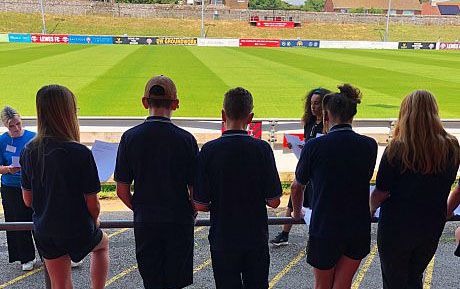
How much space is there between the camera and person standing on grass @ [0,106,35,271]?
439 cm

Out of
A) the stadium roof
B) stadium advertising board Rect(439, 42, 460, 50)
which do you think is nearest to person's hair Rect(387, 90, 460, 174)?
stadium advertising board Rect(439, 42, 460, 50)

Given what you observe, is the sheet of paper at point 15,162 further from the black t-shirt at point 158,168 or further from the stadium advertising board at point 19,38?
the stadium advertising board at point 19,38

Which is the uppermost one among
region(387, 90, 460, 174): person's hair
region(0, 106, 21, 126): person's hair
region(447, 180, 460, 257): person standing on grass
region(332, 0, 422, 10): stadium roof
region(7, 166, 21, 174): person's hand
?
region(332, 0, 422, 10): stadium roof

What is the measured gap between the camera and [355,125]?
11.4 m

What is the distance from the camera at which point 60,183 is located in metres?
2.69

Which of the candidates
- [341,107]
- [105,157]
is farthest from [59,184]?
[341,107]

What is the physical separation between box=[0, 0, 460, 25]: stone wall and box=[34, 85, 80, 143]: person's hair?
74.3 m

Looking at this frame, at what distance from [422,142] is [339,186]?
0.59m

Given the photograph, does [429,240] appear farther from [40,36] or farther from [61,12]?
[61,12]

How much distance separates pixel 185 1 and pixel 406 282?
342 feet

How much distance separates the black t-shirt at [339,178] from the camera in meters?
2.69

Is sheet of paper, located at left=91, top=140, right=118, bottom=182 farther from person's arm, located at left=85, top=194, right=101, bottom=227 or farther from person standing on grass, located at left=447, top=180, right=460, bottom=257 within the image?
person standing on grass, located at left=447, top=180, right=460, bottom=257

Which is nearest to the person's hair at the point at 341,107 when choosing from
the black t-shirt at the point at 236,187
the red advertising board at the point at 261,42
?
the black t-shirt at the point at 236,187

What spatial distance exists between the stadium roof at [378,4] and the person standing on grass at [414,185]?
112 metres
